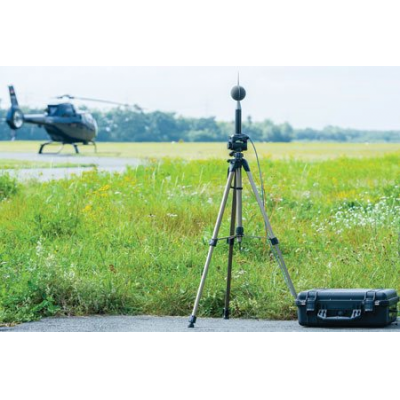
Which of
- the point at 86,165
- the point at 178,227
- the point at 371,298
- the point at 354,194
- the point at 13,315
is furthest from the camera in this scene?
the point at 86,165

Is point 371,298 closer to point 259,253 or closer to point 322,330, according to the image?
point 322,330

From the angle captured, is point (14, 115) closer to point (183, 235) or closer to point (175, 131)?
point (175, 131)

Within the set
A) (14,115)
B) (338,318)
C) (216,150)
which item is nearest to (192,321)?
(338,318)

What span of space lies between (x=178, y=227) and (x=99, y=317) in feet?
6.86

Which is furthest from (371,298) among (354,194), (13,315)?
(354,194)

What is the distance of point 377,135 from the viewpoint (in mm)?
9109

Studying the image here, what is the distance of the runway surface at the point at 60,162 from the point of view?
953 centimetres

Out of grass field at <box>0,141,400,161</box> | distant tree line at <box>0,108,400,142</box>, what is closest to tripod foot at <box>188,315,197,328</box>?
distant tree line at <box>0,108,400,142</box>

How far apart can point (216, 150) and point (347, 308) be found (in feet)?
17.0

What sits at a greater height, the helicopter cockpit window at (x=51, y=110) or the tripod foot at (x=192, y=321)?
the helicopter cockpit window at (x=51, y=110)

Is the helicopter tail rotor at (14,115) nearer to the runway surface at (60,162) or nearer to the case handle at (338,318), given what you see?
the runway surface at (60,162)

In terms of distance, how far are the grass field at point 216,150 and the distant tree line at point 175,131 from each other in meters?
0.18

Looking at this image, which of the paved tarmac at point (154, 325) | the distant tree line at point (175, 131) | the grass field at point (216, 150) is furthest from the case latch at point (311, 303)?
the grass field at point (216, 150)

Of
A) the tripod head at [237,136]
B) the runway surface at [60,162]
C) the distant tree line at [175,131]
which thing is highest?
the tripod head at [237,136]
